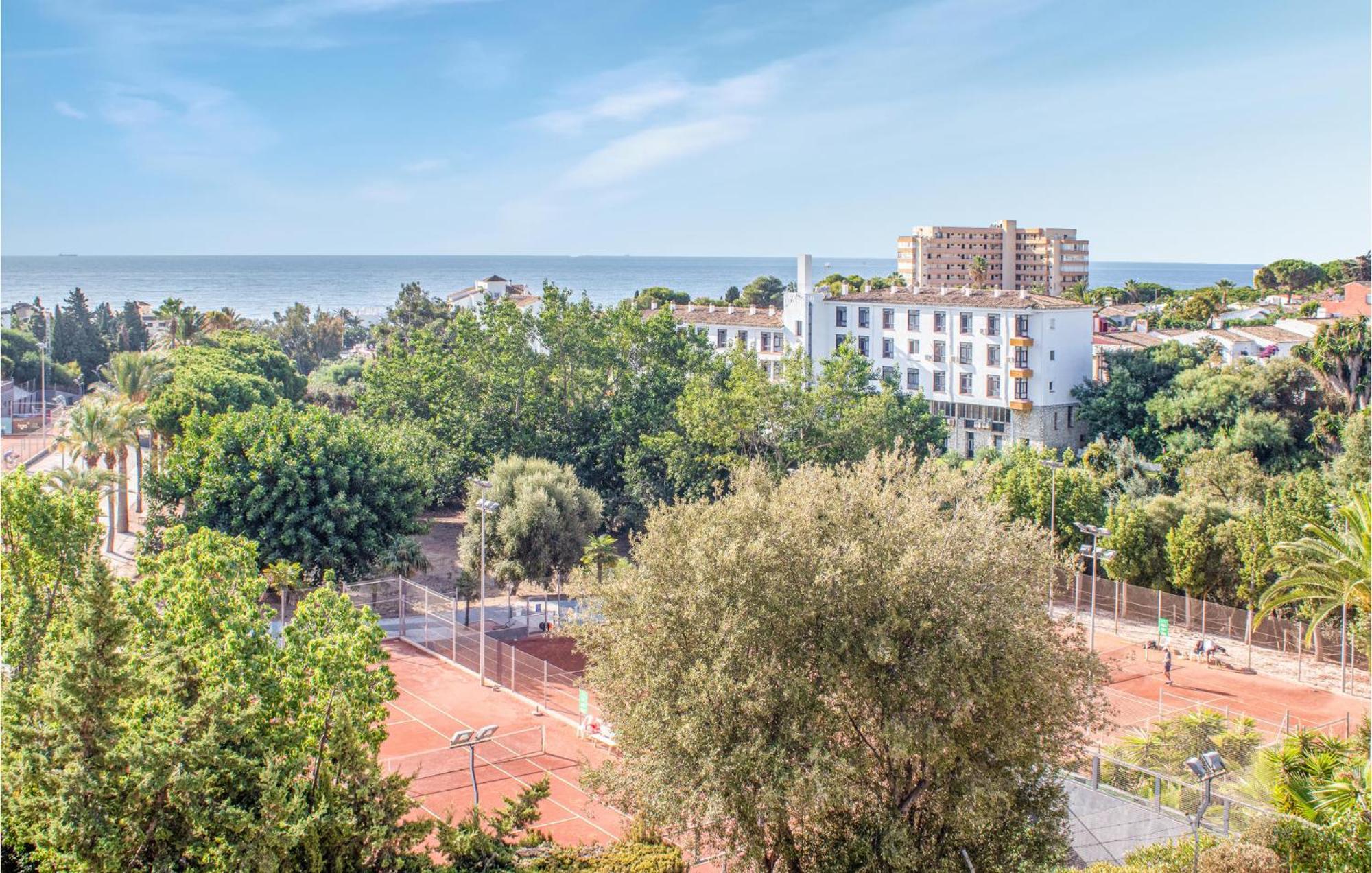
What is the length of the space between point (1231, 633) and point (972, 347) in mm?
31096

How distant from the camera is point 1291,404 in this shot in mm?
59469

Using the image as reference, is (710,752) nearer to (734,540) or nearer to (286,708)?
(734,540)

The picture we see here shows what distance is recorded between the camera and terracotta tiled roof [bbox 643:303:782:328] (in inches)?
2842

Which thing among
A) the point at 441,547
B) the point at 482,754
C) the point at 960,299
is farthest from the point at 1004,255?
the point at 482,754

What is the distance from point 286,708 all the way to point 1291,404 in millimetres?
57954

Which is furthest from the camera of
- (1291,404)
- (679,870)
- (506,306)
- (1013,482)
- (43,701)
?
(1291,404)

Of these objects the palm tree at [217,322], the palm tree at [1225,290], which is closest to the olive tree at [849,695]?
the palm tree at [217,322]

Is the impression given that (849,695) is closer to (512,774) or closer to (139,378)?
(512,774)

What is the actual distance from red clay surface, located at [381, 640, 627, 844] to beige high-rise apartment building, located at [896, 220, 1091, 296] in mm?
137354

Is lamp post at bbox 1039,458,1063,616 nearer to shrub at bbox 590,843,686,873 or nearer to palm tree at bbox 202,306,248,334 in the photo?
shrub at bbox 590,843,686,873

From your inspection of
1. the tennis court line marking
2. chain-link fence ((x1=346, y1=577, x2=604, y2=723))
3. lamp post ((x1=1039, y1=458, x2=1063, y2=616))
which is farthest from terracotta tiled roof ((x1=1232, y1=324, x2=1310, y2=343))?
the tennis court line marking

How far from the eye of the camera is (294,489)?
35.0 metres

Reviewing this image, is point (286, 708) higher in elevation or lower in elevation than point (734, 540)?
lower

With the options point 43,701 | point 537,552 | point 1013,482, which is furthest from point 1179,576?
point 43,701
